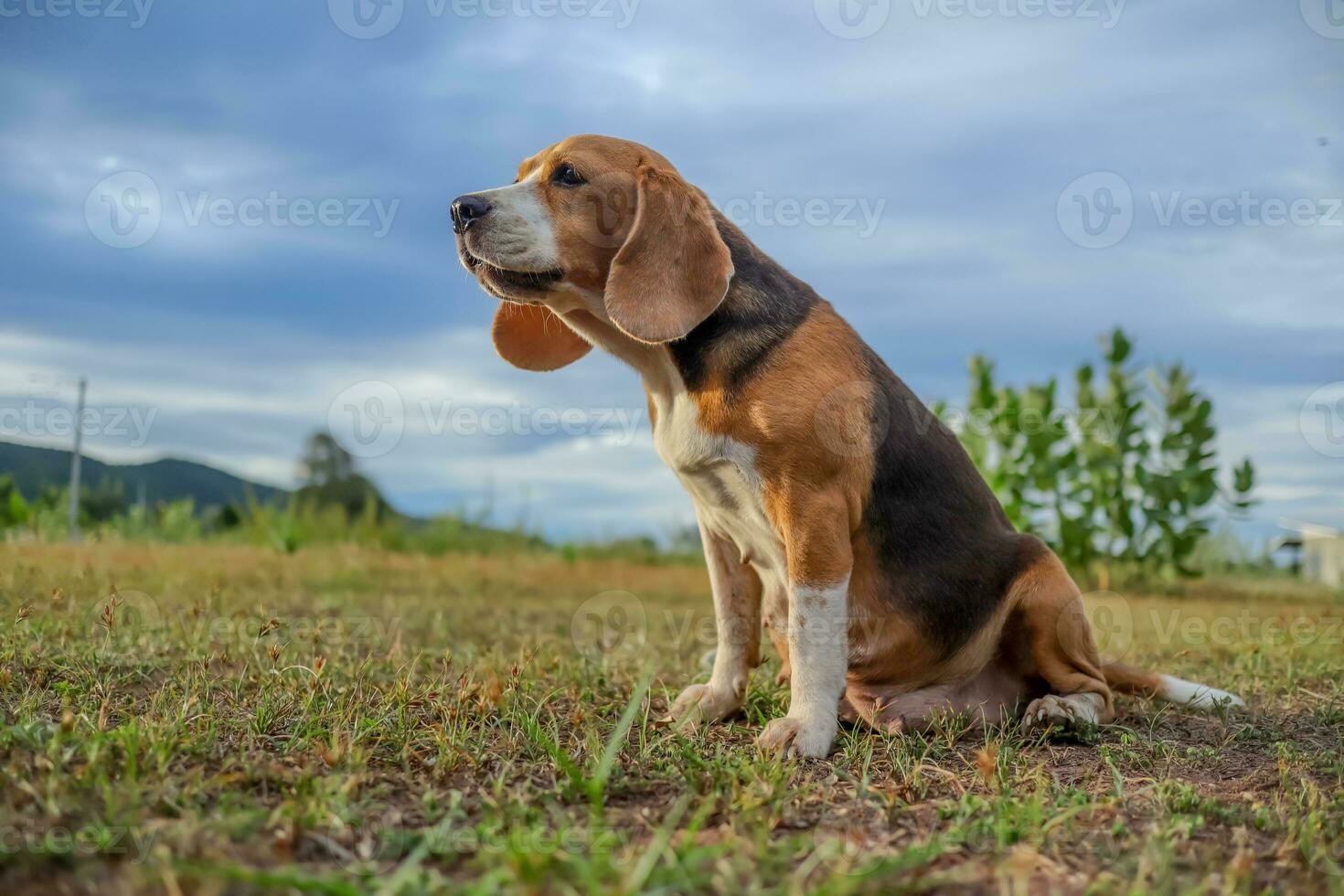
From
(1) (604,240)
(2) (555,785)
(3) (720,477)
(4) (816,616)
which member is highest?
(1) (604,240)

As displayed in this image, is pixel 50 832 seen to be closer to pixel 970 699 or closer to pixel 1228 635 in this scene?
pixel 970 699

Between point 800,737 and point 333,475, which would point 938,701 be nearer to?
point 800,737

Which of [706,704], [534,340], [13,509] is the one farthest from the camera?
[13,509]

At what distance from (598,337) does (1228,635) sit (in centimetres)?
624

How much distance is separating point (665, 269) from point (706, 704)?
1678 millimetres

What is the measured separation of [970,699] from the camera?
4020 mm

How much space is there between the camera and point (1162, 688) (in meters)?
4.53

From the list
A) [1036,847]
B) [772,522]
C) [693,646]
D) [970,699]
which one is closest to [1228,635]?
[693,646]

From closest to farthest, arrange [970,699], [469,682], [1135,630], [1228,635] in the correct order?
[469,682] → [970,699] → [1228,635] → [1135,630]

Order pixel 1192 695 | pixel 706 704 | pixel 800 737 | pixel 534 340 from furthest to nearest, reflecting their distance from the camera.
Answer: pixel 1192 695, pixel 534 340, pixel 706 704, pixel 800 737

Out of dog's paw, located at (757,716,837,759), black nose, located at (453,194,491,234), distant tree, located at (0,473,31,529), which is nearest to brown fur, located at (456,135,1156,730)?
black nose, located at (453,194,491,234)

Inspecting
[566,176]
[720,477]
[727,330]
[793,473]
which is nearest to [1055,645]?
[793,473]

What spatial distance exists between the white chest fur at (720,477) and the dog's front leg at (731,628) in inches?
5.1

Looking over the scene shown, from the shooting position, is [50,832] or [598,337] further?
[598,337]
